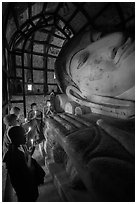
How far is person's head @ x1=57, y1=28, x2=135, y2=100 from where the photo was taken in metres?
1.65

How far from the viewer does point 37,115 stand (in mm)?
4281

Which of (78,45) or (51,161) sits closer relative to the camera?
(78,45)

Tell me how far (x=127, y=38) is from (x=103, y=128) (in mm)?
1226

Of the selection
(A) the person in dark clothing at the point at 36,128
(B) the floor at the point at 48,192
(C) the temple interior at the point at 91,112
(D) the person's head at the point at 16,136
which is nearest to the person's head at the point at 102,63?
(C) the temple interior at the point at 91,112

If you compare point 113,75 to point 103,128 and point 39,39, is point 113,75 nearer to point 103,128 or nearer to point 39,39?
point 103,128

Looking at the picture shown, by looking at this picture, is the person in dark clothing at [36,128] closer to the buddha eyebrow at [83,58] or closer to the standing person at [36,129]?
the standing person at [36,129]

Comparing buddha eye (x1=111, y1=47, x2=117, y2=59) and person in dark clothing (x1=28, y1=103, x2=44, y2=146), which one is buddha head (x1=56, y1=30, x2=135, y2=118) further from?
person in dark clothing (x1=28, y1=103, x2=44, y2=146)

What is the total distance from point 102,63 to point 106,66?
0.26 ft

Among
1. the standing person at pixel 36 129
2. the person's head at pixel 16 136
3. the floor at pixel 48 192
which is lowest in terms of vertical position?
the floor at pixel 48 192

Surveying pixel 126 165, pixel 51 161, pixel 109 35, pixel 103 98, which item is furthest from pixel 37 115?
pixel 126 165

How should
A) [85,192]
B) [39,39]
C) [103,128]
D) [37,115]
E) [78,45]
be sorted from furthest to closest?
[39,39]
[37,115]
[78,45]
[85,192]
[103,128]

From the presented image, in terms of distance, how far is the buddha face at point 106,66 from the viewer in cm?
165

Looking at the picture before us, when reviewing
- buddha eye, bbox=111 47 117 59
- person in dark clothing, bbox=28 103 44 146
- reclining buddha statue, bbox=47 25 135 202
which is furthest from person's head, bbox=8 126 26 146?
person in dark clothing, bbox=28 103 44 146

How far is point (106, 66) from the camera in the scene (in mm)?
1822
